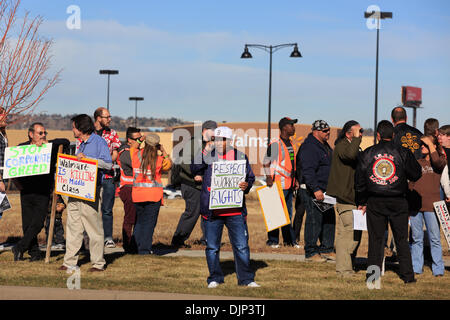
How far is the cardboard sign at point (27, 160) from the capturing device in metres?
10.3

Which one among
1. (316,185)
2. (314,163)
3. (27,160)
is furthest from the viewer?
(314,163)

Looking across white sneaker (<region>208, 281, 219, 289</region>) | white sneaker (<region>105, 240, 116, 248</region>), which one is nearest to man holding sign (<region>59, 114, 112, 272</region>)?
white sneaker (<region>208, 281, 219, 289</region>)

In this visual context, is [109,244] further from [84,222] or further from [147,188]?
[84,222]

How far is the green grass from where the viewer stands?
8.39 m

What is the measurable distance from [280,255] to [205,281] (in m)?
2.93

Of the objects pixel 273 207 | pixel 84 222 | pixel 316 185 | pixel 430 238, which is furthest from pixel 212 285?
pixel 430 238

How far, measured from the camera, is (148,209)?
37.6ft

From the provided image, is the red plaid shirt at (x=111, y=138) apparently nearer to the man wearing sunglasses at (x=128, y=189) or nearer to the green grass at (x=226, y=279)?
the man wearing sunglasses at (x=128, y=189)

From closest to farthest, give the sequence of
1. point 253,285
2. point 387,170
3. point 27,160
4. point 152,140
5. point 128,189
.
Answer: point 253,285, point 387,170, point 27,160, point 152,140, point 128,189

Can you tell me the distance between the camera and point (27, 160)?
10.3 meters

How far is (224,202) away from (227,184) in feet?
0.80

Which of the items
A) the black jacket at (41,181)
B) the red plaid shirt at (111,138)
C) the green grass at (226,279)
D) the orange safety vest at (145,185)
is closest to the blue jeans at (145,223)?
the orange safety vest at (145,185)
